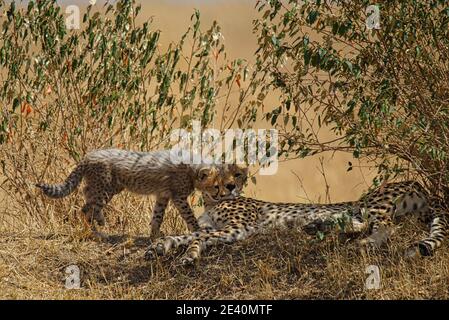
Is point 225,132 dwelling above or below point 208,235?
above

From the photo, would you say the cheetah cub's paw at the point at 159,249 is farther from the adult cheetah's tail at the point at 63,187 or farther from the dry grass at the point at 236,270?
the adult cheetah's tail at the point at 63,187

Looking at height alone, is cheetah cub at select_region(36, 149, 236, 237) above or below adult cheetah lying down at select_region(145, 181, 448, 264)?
above

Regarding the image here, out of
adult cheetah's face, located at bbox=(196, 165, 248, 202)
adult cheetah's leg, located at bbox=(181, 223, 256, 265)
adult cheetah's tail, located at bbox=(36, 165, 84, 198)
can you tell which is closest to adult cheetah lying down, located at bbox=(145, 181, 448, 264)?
adult cheetah's leg, located at bbox=(181, 223, 256, 265)

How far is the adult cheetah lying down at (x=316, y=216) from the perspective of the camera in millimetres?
6387

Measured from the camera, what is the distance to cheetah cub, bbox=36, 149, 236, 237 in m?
7.12

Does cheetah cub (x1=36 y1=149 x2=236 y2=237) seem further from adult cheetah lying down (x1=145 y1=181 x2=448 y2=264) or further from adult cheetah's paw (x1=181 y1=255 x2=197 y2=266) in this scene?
adult cheetah's paw (x1=181 y1=255 x2=197 y2=266)

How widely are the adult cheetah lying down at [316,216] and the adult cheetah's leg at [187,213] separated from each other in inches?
2.0

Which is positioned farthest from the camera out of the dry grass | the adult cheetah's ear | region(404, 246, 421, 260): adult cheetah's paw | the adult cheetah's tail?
the adult cheetah's ear

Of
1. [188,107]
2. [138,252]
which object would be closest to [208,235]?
[138,252]

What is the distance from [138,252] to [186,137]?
5.44 feet

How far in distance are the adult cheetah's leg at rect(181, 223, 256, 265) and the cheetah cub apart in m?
0.40

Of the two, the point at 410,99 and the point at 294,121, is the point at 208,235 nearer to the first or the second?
the point at 294,121

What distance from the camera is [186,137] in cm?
810

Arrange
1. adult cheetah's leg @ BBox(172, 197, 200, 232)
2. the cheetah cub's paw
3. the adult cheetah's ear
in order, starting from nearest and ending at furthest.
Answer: the cheetah cub's paw
adult cheetah's leg @ BBox(172, 197, 200, 232)
the adult cheetah's ear
